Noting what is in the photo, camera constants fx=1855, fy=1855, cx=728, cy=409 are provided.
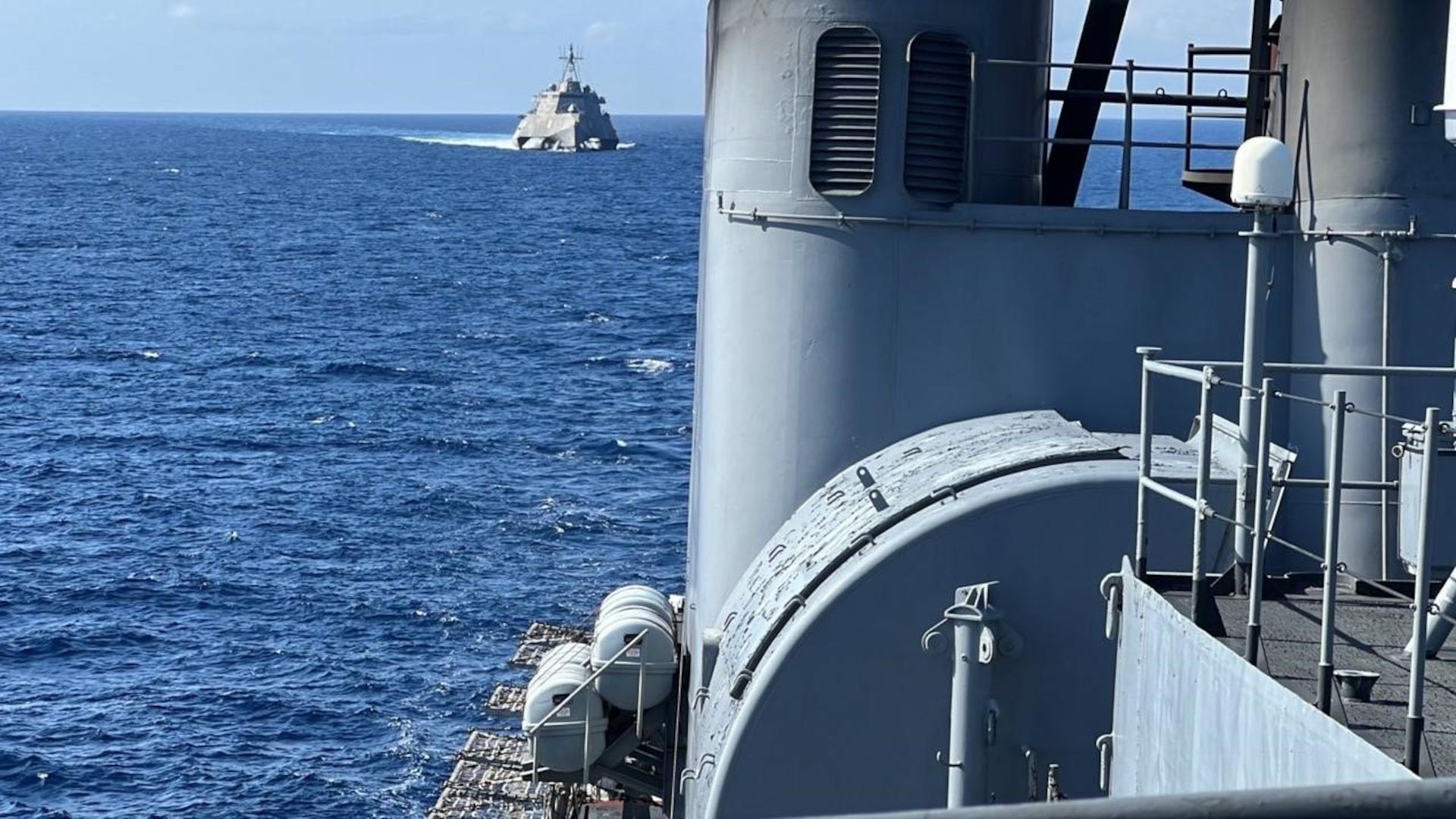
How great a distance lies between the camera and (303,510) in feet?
172

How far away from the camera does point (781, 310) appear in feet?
47.3

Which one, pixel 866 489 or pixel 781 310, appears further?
pixel 781 310

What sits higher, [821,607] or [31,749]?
[821,607]

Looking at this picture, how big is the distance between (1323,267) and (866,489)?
3.71 meters

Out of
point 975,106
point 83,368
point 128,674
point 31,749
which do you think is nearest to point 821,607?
point 975,106

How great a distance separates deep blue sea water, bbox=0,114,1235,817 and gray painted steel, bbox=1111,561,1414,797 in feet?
74.5

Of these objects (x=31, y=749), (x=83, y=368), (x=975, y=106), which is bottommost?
(x=31, y=749)

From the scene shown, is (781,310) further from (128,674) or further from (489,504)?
(489,504)

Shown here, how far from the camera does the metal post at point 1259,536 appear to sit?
8.30 m

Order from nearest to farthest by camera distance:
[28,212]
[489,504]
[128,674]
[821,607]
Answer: [821,607]
[128,674]
[489,504]
[28,212]

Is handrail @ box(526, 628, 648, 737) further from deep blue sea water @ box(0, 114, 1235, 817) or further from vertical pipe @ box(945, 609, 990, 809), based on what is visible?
deep blue sea water @ box(0, 114, 1235, 817)

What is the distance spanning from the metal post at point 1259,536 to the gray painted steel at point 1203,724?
0.48 feet

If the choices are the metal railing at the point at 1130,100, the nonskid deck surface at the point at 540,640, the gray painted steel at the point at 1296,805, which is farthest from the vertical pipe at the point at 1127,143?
the nonskid deck surface at the point at 540,640

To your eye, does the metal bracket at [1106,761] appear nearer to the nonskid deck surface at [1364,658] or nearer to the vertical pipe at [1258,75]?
the nonskid deck surface at [1364,658]
